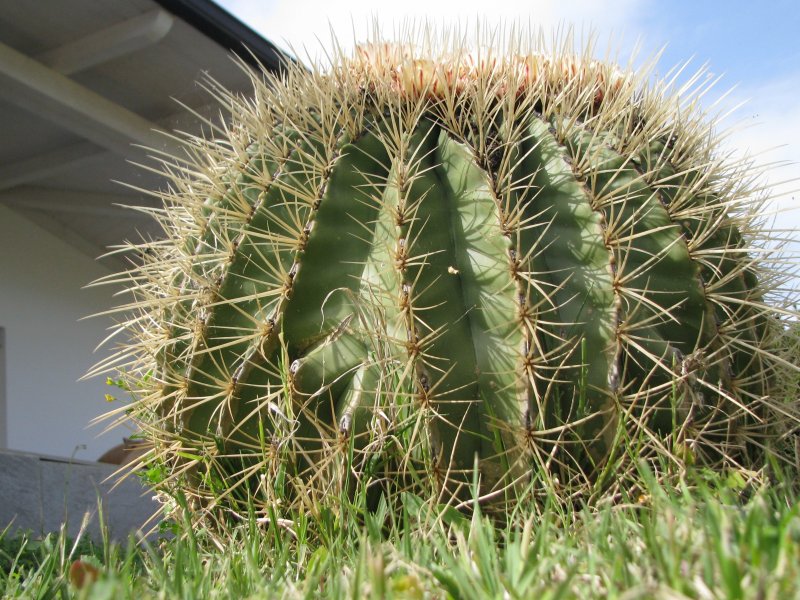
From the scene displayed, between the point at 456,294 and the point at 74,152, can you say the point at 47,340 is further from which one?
the point at 456,294

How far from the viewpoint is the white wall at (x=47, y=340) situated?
6277 mm

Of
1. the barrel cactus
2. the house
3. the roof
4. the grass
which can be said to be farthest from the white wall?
the grass

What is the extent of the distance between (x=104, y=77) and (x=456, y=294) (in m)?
4.00

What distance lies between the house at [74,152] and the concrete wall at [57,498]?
79cm

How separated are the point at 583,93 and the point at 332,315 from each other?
2.45 feet

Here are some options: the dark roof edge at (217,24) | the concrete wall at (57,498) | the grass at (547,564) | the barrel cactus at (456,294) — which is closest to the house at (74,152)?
the dark roof edge at (217,24)

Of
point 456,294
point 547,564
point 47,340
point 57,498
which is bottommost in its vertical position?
point 547,564

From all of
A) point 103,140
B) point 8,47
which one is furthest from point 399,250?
point 103,140

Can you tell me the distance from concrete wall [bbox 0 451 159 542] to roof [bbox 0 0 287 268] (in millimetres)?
1327

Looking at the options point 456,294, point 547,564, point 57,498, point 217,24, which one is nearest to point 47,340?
point 57,498

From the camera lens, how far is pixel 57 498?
3686 millimetres

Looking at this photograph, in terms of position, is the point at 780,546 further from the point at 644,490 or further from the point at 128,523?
the point at 128,523

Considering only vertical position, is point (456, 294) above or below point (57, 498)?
above

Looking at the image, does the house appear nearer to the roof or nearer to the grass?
the roof
